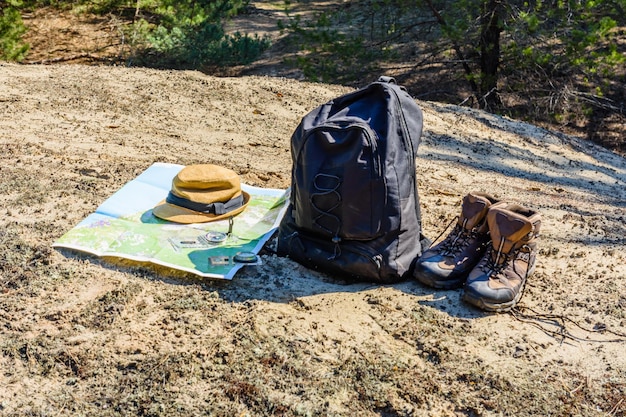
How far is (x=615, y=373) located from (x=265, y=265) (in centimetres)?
159

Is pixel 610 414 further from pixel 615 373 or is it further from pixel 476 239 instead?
pixel 476 239

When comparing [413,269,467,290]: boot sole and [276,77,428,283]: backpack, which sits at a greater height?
[276,77,428,283]: backpack

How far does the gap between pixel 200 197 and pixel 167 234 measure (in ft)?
0.89

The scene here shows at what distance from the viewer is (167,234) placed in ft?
11.2

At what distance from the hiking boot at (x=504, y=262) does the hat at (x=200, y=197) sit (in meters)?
1.37

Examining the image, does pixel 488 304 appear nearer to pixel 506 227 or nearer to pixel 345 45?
pixel 506 227

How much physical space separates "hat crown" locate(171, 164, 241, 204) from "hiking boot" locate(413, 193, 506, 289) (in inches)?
44.6

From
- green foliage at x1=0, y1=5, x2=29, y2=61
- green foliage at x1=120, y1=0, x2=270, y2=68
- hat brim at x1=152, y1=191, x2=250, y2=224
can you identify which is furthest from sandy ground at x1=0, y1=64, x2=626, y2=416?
green foliage at x1=120, y1=0, x2=270, y2=68

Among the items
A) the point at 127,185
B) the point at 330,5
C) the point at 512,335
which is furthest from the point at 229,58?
the point at 512,335

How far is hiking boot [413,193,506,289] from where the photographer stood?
3.07m

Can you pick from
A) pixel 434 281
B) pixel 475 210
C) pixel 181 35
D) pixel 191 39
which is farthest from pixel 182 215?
pixel 191 39

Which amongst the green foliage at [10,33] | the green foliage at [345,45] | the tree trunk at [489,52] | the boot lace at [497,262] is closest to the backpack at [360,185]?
the boot lace at [497,262]

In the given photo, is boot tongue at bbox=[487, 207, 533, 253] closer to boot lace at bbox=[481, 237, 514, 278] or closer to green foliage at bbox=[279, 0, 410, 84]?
boot lace at bbox=[481, 237, 514, 278]

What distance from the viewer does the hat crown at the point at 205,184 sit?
3547 millimetres
